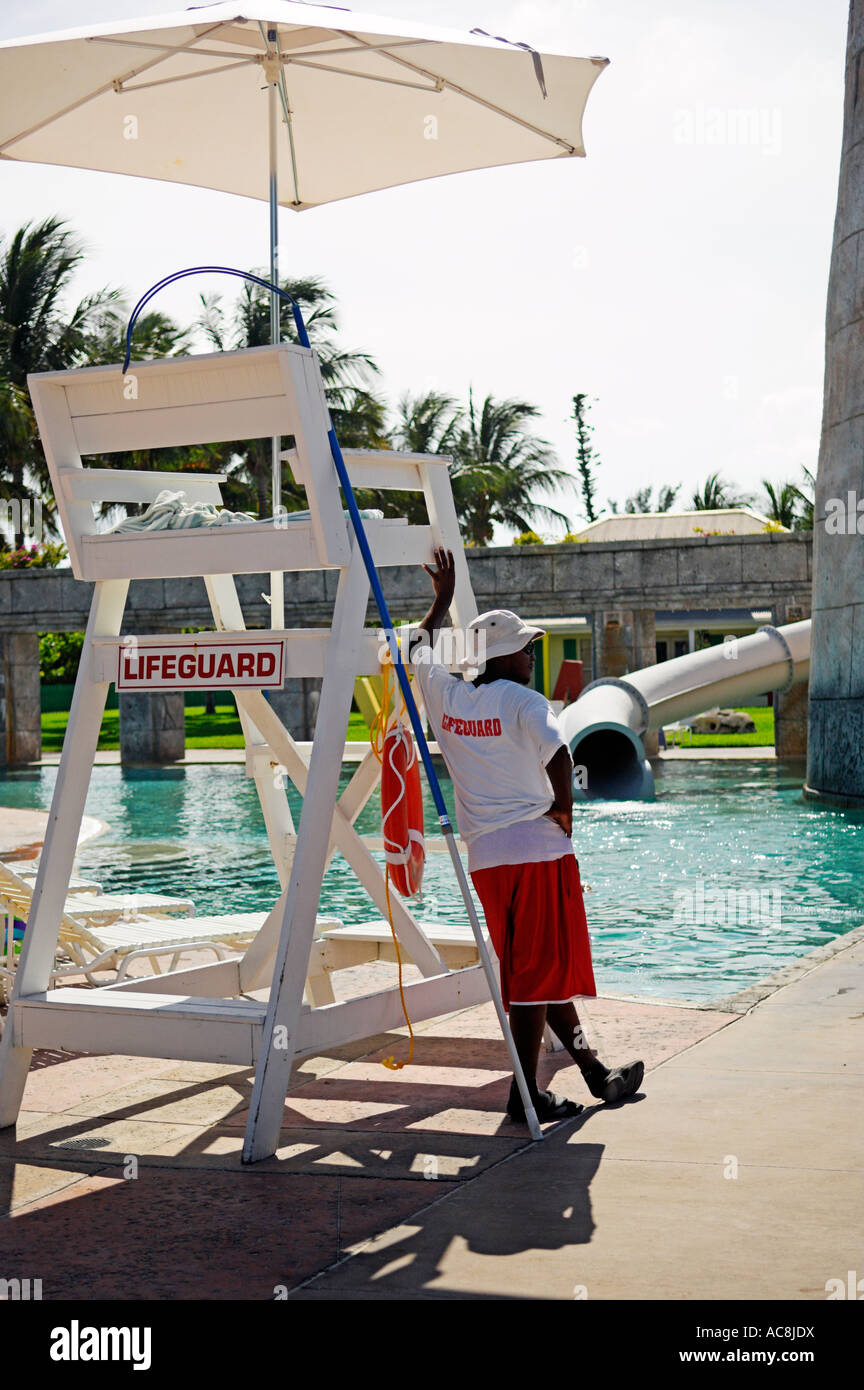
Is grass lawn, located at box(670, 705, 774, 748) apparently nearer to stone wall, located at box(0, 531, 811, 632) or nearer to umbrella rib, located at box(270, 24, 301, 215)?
Result: stone wall, located at box(0, 531, 811, 632)

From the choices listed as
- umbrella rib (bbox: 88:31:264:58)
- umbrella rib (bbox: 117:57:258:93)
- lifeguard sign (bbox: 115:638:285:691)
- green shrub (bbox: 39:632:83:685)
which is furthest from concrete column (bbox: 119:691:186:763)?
green shrub (bbox: 39:632:83:685)

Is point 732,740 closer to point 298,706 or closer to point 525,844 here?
point 298,706

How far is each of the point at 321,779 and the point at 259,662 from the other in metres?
0.46

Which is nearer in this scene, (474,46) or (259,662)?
(259,662)

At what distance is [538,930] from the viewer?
4855 millimetres

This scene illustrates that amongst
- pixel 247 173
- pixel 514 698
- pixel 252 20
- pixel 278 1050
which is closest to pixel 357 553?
pixel 514 698

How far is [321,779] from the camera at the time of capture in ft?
15.3

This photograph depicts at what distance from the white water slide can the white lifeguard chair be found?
49.2 feet

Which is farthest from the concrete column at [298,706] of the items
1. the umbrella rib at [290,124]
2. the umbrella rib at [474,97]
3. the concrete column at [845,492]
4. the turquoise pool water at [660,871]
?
the umbrella rib at [474,97]

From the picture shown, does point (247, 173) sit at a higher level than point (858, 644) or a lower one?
higher
